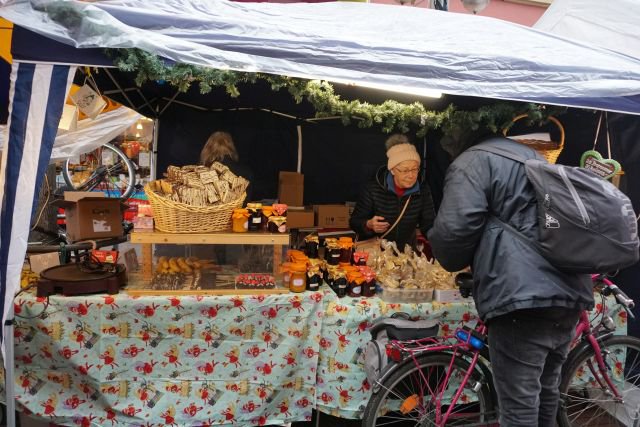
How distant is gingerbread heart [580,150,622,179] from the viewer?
127 inches

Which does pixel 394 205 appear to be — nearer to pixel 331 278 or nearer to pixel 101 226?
pixel 331 278

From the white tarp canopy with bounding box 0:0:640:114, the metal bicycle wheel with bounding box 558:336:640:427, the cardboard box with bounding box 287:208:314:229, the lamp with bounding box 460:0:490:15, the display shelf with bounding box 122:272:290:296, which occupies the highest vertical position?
the lamp with bounding box 460:0:490:15

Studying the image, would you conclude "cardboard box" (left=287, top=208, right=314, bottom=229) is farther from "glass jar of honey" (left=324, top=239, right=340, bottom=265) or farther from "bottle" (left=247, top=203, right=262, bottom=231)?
"bottle" (left=247, top=203, right=262, bottom=231)

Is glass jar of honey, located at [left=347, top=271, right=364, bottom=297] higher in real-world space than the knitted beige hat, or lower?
lower

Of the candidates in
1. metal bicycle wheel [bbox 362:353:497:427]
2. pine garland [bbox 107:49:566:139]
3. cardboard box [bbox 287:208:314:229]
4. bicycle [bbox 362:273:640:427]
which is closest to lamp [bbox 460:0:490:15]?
pine garland [bbox 107:49:566:139]

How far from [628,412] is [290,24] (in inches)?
134

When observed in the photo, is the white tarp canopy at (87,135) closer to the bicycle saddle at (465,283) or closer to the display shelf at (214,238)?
the display shelf at (214,238)

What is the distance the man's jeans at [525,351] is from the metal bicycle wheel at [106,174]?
7.98m

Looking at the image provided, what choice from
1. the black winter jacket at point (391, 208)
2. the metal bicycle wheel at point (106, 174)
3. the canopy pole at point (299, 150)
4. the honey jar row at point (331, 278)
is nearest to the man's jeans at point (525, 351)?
the honey jar row at point (331, 278)

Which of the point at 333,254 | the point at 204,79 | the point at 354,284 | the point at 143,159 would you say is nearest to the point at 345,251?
the point at 333,254

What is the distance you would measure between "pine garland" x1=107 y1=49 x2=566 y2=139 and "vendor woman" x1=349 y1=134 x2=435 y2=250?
38cm

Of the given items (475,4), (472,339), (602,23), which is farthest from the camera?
(475,4)

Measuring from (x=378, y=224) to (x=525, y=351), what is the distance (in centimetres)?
184

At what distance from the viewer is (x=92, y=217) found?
3.10 m
